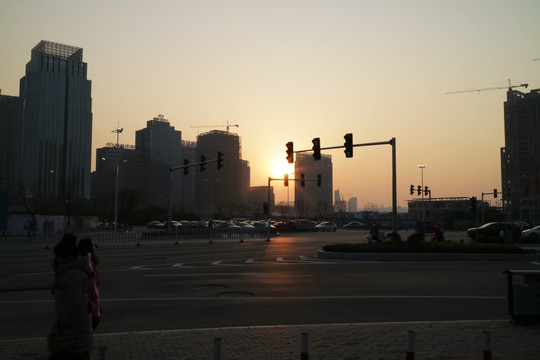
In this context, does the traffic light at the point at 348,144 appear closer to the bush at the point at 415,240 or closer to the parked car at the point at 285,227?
the bush at the point at 415,240

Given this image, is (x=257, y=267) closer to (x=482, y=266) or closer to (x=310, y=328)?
(x=482, y=266)

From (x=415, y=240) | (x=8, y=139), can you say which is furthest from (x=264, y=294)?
(x=8, y=139)

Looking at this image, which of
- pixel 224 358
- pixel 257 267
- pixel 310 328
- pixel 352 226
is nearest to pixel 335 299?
pixel 310 328

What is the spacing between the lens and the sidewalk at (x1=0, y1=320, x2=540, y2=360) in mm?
7188

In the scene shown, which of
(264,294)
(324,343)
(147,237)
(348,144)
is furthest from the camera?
(147,237)

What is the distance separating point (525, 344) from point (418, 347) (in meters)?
1.83

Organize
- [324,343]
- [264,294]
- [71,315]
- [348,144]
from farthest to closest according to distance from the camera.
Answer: [348,144] < [264,294] < [324,343] < [71,315]

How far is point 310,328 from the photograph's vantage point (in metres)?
9.03

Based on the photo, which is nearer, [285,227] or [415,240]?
[415,240]

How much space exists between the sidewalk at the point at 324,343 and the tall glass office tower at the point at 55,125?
178 meters

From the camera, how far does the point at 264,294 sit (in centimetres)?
1333

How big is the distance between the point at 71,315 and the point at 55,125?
644ft

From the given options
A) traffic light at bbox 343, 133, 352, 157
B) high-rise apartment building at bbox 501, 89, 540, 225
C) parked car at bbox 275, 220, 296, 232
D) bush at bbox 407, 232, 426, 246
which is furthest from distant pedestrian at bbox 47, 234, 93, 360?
high-rise apartment building at bbox 501, 89, 540, 225

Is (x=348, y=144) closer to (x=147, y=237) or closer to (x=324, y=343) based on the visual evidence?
(x=324, y=343)
